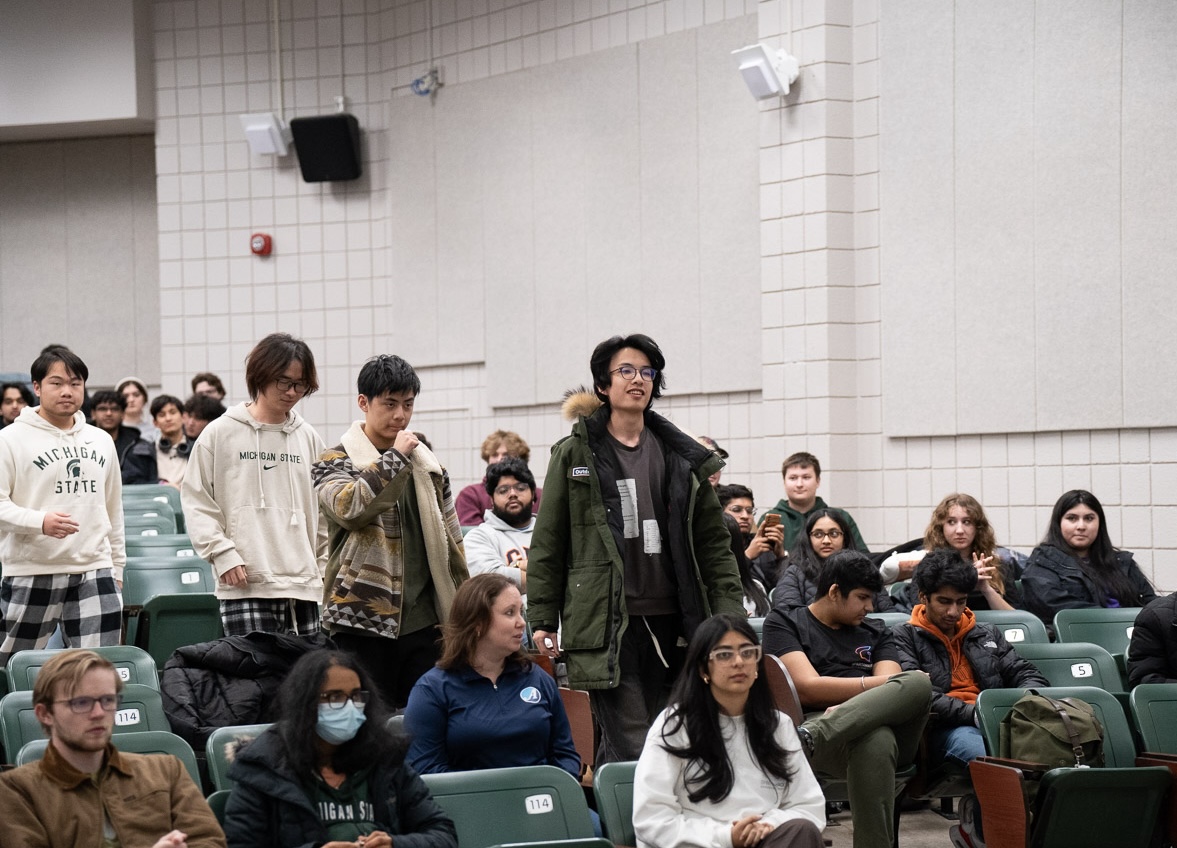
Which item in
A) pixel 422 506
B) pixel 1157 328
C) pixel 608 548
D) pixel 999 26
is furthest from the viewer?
pixel 999 26

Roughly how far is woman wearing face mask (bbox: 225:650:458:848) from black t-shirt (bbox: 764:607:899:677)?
5.40 feet

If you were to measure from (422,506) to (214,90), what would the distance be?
7456 mm

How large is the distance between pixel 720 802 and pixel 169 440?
18.3 feet

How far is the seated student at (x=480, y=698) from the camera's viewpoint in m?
3.39

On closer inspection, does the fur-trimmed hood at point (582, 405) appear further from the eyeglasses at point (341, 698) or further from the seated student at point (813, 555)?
the seated student at point (813, 555)

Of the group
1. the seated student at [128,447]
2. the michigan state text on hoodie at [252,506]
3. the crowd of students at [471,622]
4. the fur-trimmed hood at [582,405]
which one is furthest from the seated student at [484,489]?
the fur-trimmed hood at [582,405]

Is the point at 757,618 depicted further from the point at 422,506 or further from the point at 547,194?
the point at 547,194

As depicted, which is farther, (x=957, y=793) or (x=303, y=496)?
(x=957, y=793)

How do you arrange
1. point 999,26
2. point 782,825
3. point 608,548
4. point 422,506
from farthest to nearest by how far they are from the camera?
point 999,26, point 422,506, point 608,548, point 782,825

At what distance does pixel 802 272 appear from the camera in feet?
25.2

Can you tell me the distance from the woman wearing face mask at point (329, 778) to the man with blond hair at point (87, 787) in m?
0.12

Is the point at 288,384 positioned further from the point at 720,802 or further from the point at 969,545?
the point at 969,545

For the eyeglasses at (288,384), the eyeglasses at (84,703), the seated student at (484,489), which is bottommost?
the eyeglasses at (84,703)

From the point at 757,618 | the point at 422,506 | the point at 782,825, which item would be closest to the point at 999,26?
the point at 757,618
